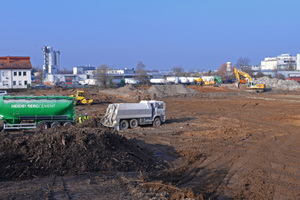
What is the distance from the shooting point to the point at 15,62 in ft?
236

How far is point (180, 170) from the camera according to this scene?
1200 centimetres

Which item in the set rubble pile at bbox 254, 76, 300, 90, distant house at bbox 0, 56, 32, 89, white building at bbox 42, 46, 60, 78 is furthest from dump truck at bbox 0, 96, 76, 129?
white building at bbox 42, 46, 60, 78

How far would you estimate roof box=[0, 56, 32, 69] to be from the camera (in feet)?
232

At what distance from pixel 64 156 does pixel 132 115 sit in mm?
10884

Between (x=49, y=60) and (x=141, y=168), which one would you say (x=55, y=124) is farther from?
(x=49, y=60)

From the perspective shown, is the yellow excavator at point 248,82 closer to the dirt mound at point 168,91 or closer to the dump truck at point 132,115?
the dirt mound at point 168,91

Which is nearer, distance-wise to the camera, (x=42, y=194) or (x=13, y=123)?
(x=42, y=194)

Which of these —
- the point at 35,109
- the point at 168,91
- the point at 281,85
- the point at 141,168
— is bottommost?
the point at 141,168

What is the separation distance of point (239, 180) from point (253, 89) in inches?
2065

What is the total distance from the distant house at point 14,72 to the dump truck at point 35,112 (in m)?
52.9

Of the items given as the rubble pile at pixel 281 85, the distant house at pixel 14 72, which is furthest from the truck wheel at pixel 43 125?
the rubble pile at pixel 281 85

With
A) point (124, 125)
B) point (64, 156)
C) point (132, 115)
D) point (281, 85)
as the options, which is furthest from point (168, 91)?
point (64, 156)

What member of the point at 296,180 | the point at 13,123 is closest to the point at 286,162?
the point at 296,180

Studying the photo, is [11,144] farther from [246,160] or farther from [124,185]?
[246,160]
